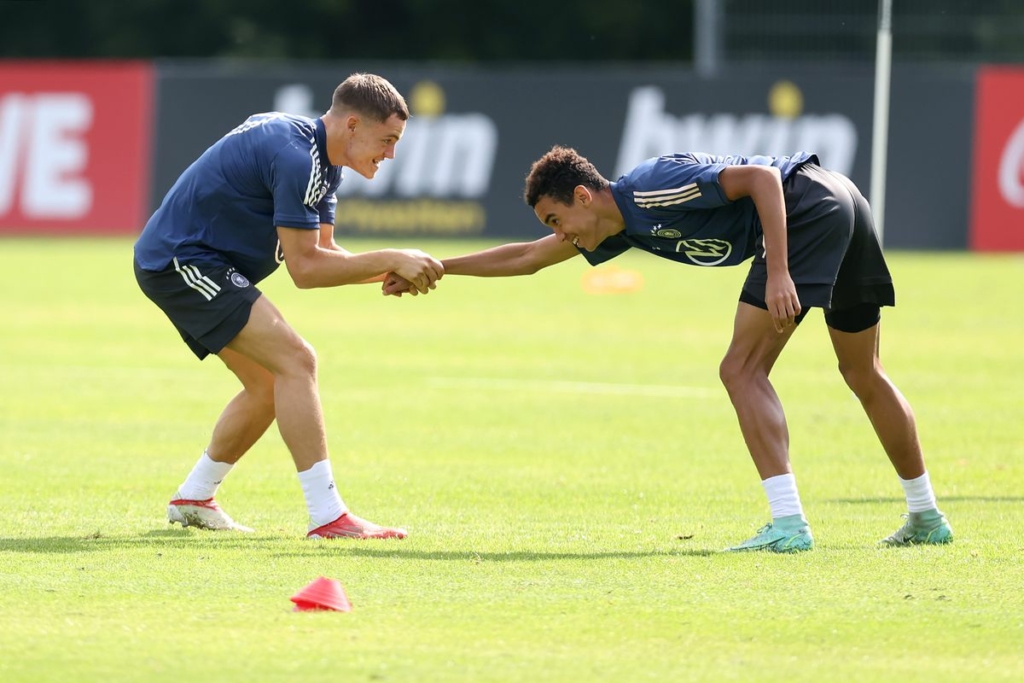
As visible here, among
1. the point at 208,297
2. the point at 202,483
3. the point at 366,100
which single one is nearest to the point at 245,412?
the point at 202,483

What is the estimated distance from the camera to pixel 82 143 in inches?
1235

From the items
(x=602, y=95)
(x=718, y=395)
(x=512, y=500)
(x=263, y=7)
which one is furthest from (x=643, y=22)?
(x=512, y=500)

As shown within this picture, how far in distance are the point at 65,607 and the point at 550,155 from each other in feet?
9.75

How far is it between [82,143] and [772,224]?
84.4 feet

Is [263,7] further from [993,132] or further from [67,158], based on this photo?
[993,132]

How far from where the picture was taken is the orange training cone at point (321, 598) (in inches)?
247

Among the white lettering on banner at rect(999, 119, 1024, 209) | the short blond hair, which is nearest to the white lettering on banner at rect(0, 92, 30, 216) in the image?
the white lettering on banner at rect(999, 119, 1024, 209)

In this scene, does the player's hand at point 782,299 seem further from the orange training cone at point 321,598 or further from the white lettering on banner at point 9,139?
the white lettering on banner at point 9,139

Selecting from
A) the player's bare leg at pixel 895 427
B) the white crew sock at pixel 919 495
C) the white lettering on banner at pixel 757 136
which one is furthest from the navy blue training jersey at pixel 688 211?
the white lettering on banner at pixel 757 136

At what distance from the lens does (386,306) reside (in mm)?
22203

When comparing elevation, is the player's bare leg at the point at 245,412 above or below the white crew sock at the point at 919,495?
above

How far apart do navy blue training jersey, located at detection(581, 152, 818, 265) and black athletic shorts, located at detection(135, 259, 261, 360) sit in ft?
5.50

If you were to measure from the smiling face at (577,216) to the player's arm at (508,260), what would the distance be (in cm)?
41

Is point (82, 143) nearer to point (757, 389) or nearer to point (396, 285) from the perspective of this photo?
point (396, 285)
